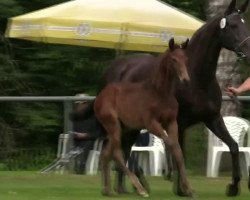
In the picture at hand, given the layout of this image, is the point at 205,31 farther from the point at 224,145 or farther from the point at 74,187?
the point at 224,145

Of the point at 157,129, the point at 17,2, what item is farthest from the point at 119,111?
the point at 17,2

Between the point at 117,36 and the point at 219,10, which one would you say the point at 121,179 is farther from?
the point at 219,10

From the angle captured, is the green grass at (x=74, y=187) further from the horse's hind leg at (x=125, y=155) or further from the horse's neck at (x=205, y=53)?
the horse's neck at (x=205, y=53)

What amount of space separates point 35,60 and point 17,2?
51.9 inches

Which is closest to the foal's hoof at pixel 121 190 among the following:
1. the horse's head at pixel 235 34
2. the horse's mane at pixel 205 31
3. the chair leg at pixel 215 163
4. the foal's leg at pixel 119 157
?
the foal's leg at pixel 119 157

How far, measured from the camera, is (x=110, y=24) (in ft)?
46.2

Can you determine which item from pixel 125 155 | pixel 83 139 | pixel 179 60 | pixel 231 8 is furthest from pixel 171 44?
pixel 83 139

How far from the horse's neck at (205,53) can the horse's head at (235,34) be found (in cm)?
15

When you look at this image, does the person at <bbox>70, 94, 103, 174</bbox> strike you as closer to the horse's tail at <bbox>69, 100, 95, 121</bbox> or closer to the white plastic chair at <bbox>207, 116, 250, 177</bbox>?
the white plastic chair at <bbox>207, 116, 250, 177</bbox>

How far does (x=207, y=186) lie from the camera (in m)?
13.2

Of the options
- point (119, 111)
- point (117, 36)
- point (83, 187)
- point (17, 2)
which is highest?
point (17, 2)

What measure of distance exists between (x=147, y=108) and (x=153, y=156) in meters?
4.74

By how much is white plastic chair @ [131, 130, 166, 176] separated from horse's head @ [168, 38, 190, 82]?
192 inches

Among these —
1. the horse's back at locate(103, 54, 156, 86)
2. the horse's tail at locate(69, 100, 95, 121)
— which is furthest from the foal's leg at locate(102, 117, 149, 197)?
the horse's tail at locate(69, 100, 95, 121)
